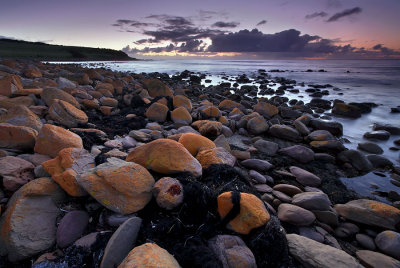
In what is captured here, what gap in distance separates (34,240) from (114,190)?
65cm

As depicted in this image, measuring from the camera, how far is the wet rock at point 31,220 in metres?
1.54

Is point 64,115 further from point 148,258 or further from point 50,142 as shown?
point 148,258

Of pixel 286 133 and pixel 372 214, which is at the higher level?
pixel 286 133

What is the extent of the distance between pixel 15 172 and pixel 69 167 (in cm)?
51

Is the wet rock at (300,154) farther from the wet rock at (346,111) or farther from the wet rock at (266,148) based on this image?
the wet rock at (346,111)

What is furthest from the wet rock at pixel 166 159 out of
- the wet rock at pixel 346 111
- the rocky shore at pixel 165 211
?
the wet rock at pixel 346 111

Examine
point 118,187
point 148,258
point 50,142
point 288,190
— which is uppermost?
point 50,142

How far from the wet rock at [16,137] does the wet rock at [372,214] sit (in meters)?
4.03

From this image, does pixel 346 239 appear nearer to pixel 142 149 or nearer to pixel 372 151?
pixel 142 149

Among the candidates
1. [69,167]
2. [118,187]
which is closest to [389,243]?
[118,187]

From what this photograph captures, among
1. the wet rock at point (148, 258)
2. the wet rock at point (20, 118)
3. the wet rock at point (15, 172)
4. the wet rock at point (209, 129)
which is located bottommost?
the wet rock at point (209, 129)

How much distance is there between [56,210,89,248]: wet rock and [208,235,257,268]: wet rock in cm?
106

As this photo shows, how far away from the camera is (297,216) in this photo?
2373mm

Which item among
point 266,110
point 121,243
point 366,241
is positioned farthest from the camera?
point 266,110
